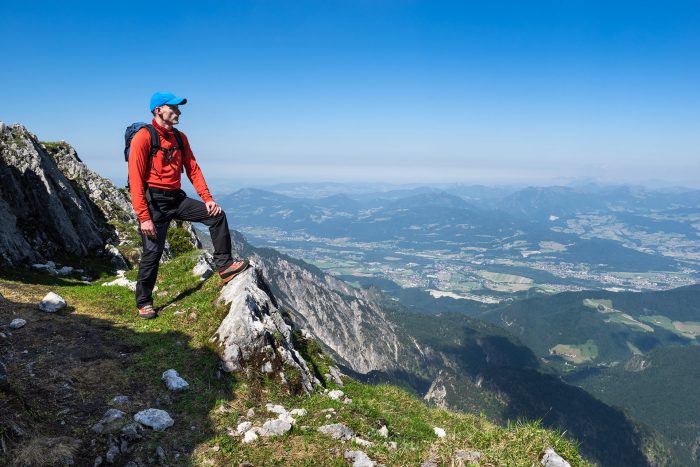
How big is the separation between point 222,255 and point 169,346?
3.16 metres

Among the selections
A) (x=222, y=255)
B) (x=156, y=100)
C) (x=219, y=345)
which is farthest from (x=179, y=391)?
(x=156, y=100)

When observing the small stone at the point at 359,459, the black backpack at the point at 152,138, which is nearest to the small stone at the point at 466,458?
the small stone at the point at 359,459

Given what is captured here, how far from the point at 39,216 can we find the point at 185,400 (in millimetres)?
22386

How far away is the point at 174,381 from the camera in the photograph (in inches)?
367

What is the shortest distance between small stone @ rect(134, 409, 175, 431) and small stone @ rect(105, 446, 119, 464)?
90 cm

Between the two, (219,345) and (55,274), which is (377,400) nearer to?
(219,345)

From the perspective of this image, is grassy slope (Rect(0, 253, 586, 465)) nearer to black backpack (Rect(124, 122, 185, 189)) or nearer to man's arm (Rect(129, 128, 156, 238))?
man's arm (Rect(129, 128, 156, 238))

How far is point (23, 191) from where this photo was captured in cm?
2503

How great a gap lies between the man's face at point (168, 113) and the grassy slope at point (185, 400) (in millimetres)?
5580

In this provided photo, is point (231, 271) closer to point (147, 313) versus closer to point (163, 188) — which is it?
point (147, 313)

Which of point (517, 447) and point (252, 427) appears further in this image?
point (252, 427)

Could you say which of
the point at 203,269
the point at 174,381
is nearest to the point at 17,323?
the point at 174,381

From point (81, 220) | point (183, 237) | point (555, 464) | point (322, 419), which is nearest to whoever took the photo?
point (555, 464)

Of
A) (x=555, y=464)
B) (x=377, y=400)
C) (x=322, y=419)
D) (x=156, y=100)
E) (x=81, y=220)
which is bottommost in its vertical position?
(x=377, y=400)
